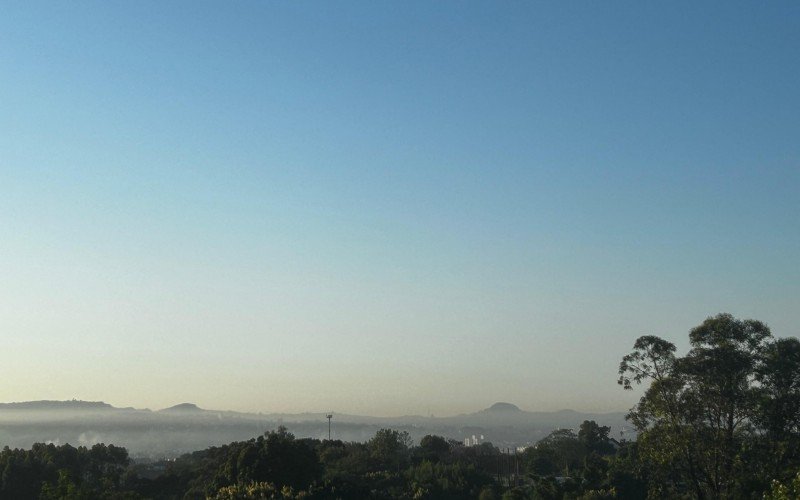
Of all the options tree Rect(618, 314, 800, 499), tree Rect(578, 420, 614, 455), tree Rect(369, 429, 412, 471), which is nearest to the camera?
tree Rect(618, 314, 800, 499)

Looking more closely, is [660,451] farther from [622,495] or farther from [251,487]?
[251,487]

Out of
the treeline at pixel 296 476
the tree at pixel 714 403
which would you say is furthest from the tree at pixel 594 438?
the tree at pixel 714 403

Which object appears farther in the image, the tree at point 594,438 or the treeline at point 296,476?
the tree at point 594,438

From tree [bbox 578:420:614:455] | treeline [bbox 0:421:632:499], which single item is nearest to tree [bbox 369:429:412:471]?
treeline [bbox 0:421:632:499]

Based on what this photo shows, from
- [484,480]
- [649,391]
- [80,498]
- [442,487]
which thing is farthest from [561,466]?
[80,498]

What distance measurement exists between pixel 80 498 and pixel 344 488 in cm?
1686

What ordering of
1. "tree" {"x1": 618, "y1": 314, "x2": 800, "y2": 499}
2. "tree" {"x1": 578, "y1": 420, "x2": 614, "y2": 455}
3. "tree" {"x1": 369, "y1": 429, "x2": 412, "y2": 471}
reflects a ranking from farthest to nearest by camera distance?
"tree" {"x1": 578, "y1": 420, "x2": 614, "y2": 455}, "tree" {"x1": 369, "y1": 429, "x2": 412, "y2": 471}, "tree" {"x1": 618, "y1": 314, "x2": 800, "y2": 499}

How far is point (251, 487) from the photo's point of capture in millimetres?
43250

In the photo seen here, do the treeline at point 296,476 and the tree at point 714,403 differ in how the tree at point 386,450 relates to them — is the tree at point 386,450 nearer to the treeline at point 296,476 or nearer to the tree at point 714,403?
the treeline at point 296,476

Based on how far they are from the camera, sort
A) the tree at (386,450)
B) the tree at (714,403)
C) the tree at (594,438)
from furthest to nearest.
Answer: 1. the tree at (594,438)
2. the tree at (386,450)
3. the tree at (714,403)

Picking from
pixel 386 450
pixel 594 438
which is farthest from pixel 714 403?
pixel 594 438

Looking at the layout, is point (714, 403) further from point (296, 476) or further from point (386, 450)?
point (386, 450)

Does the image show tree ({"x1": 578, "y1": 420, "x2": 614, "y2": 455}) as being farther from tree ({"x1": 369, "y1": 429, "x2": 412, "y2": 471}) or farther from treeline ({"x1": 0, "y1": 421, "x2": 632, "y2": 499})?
tree ({"x1": 369, "y1": 429, "x2": 412, "y2": 471})

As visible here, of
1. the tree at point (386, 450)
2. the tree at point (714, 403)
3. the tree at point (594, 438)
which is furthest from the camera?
the tree at point (594, 438)
